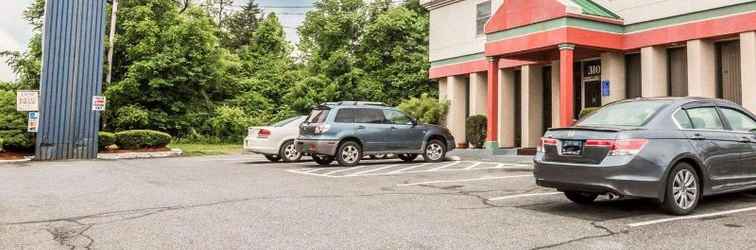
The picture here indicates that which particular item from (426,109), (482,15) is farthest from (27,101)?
(482,15)

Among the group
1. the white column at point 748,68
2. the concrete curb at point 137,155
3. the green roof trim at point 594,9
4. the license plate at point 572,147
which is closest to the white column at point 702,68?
the white column at point 748,68

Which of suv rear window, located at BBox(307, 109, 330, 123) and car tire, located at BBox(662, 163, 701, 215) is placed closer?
car tire, located at BBox(662, 163, 701, 215)

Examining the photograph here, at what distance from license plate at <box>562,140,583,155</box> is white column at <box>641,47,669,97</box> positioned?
10.9 meters

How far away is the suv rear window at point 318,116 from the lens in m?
14.1

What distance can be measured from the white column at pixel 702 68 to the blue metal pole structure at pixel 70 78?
18323 mm

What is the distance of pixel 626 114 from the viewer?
7.29 m

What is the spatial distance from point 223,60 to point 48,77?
13.6 m

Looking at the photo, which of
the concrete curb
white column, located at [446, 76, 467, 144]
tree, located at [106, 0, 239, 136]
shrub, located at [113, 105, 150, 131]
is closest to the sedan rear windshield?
white column, located at [446, 76, 467, 144]

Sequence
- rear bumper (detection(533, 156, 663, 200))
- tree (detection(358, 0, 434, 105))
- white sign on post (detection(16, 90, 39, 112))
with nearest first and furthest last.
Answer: rear bumper (detection(533, 156, 663, 200)) < white sign on post (detection(16, 90, 39, 112)) < tree (detection(358, 0, 434, 105))

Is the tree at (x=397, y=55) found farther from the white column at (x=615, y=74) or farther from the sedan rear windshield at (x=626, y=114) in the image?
the sedan rear windshield at (x=626, y=114)

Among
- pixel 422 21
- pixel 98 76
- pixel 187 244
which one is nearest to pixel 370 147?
pixel 187 244

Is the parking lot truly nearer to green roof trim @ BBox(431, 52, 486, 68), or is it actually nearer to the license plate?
the license plate

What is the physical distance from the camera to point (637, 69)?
57.1 feet

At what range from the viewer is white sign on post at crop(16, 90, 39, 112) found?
18.2 m
